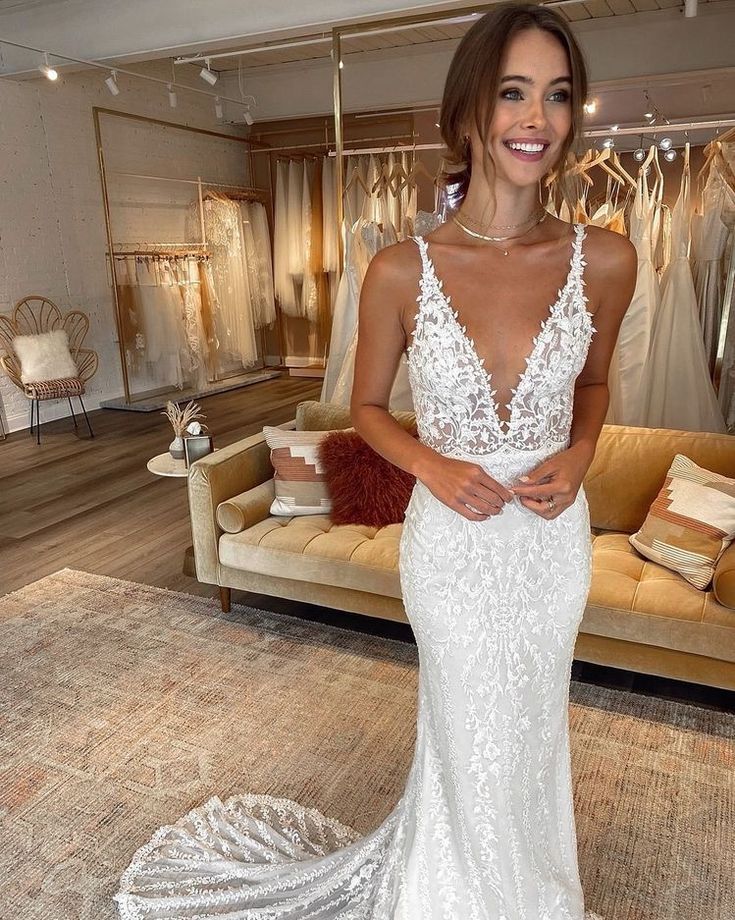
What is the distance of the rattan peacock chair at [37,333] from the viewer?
19.7 feet

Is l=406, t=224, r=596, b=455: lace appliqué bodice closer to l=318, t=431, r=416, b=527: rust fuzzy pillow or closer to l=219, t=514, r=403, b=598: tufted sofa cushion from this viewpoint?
l=219, t=514, r=403, b=598: tufted sofa cushion

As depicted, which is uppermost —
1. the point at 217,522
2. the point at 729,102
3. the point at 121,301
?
the point at 729,102

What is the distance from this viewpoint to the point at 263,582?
3.01 metres

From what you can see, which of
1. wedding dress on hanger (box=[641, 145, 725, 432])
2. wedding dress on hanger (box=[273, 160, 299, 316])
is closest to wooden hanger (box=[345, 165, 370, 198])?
wedding dress on hanger (box=[641, 145, 725, 432])

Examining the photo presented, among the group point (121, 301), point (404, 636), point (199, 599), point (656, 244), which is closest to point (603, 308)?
point (404, 636)

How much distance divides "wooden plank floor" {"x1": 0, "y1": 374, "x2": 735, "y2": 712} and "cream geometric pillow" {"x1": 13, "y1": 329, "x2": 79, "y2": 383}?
1.68 feet

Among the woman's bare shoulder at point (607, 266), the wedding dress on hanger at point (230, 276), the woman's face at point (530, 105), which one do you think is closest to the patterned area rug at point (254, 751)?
the woman's bare shoulder at point (607, 266)

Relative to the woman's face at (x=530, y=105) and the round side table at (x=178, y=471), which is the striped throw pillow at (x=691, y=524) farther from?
the round side table at (x=178, y=471)

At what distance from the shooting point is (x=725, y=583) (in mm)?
2238

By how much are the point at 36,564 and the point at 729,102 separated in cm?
612

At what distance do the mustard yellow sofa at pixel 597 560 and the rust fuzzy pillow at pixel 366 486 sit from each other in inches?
2.5

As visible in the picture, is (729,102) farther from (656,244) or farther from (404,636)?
(404,636)

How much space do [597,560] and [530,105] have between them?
1794 millimetres

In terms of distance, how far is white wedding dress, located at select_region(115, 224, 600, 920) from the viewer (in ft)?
4.09
